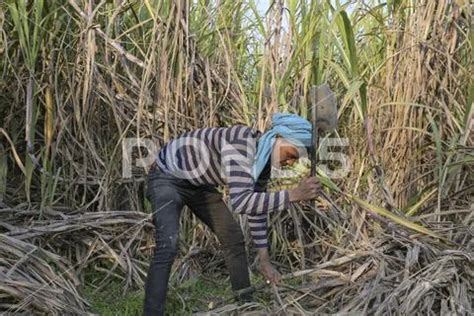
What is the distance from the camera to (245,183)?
2650 mm

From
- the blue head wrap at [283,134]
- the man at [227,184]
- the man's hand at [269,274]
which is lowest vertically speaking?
the man's hand at [269,274]

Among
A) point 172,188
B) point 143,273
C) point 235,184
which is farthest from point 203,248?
point 235,184

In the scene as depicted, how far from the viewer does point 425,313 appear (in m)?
2.60

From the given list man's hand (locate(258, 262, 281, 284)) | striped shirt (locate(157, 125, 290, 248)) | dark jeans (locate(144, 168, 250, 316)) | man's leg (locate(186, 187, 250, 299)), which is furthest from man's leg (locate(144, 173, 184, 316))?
man's hand (locate(258, 262, 281, 284))

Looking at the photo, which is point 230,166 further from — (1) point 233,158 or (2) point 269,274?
(2) point 269,274

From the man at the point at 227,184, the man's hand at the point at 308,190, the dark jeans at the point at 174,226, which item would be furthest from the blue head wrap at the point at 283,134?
the dark jeans at the point at 174,226

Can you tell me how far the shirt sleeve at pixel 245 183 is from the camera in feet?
8.62

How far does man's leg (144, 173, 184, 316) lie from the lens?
9.17 ft

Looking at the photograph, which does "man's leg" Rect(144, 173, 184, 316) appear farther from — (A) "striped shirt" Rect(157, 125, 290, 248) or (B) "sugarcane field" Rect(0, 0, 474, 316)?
(A) "striped shirt" Rect(157, 125, 290, 248)

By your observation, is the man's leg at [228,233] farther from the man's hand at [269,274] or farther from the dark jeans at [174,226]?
the man's hand at [269,274]

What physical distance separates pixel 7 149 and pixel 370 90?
1799 millimetres

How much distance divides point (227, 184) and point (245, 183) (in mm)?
171

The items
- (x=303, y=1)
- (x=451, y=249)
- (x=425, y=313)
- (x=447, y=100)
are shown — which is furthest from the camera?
(x=303, y=1)

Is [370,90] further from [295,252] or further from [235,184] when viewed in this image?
[235,184]
